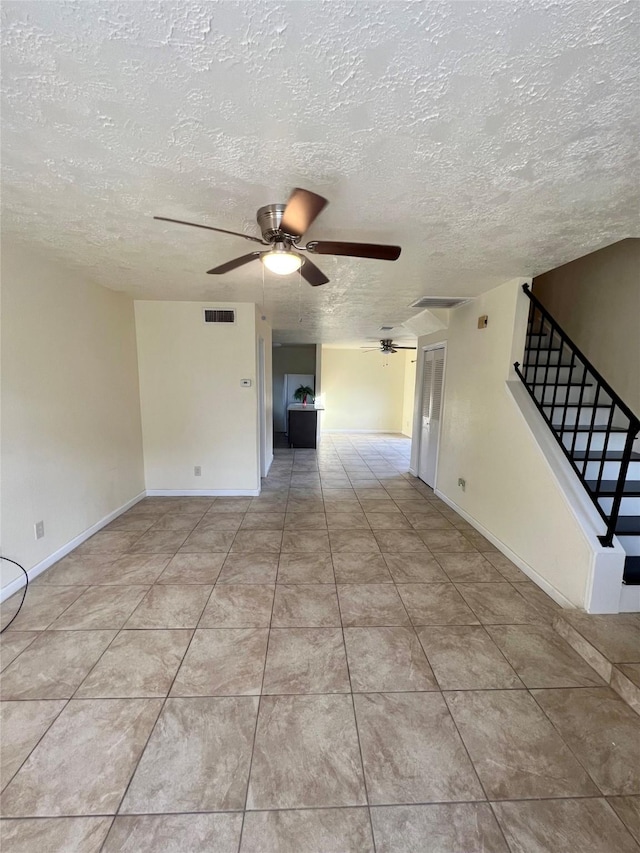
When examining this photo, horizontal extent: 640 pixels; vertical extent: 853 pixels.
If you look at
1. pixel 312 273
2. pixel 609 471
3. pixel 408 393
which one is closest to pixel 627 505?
pixel 609 471

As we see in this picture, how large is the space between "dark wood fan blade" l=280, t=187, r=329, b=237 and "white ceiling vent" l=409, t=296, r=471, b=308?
Answer: 2.40 meters

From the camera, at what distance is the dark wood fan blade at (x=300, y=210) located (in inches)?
55.6

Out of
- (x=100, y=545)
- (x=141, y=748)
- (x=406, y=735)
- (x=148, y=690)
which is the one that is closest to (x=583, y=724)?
(x=406, y=735)

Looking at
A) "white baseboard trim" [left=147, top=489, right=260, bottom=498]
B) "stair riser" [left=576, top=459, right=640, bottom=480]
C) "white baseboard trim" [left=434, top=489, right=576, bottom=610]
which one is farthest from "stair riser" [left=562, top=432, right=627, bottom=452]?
"white baseboard trim" [left=147, top=489, right=260, bottom=498]

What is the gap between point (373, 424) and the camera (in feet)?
32.6

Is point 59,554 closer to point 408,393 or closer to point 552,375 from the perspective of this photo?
point 552,375

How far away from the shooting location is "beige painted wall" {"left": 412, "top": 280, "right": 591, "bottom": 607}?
2387 mm

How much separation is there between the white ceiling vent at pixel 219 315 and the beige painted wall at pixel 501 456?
277cm

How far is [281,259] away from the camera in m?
1.89

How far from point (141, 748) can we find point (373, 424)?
29.4 feet

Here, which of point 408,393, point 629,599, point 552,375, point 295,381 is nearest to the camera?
point 629,599

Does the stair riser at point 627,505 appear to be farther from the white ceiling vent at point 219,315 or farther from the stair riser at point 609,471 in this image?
the white ceiling vent at point 219,315

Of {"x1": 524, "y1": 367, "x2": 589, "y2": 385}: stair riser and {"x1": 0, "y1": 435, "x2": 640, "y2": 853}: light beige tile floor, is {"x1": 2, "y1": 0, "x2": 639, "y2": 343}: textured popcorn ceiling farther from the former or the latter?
{"x1": 0, "y1": 435, "x2": 640, "y2": 853}: light beige tile floor

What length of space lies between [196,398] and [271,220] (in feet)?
9.53
